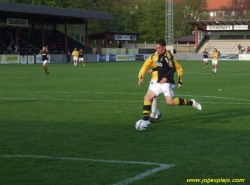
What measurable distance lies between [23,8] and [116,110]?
4716 centimetres

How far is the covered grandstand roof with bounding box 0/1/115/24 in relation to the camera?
56.1 meters

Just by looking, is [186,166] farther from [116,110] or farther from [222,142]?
[116,110]

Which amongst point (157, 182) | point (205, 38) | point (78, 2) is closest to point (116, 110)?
point (157, 182)

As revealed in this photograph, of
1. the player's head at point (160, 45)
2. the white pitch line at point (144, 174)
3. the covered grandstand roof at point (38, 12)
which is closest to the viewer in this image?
the white pitch line at point (144, 174)

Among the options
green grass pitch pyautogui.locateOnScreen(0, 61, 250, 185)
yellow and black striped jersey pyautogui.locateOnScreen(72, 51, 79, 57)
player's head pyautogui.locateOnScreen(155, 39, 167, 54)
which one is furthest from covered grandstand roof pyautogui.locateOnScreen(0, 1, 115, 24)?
player's head pyautogui.locateOnScreen(155, 39, 167, 54)

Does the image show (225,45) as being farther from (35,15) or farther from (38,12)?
(38,12)

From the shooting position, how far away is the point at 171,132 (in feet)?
32.3

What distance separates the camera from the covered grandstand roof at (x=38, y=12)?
56062 mm

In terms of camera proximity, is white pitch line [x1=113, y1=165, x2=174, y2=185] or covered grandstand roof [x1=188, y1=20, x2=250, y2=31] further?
covered grandstand roof [x1=188, y1=20, x2=250, y2=31]

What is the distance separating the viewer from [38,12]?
193 ft

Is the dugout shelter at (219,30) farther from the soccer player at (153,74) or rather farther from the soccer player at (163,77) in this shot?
the soccer player at (163,77)

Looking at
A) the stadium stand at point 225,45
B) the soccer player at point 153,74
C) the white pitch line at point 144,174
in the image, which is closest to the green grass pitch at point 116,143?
the white pitch line at point 144,174

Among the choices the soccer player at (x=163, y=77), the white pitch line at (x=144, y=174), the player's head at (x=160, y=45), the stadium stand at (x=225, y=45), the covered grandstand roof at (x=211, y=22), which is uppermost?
the covered grandstand roof at (x=211, y=22)

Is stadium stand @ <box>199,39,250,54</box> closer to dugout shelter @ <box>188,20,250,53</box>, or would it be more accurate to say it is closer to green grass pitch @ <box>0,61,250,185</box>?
dugout shelter @ <box>188,20,250,53</box>
